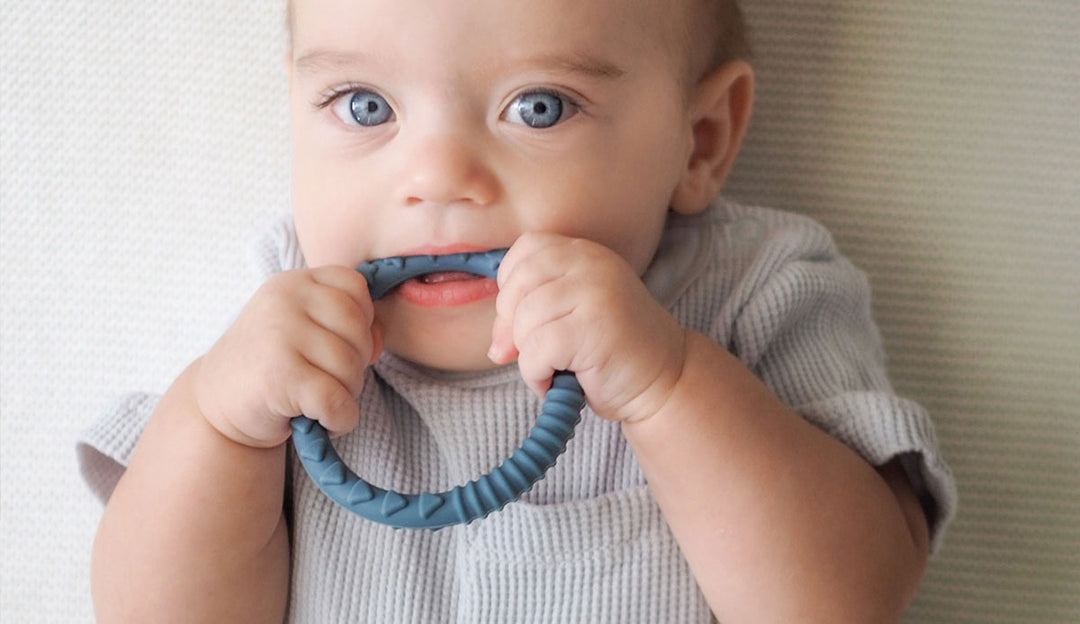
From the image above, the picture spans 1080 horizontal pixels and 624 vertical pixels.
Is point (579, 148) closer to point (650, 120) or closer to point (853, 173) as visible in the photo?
point (650, 120)

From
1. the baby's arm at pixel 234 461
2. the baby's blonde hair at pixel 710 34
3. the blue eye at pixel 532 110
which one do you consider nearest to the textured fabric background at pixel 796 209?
the baby's blonde hair at pixel 710 34

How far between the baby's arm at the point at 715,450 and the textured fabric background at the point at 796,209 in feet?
1.09

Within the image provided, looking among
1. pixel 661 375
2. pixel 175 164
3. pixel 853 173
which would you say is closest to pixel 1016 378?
pixel 853 173

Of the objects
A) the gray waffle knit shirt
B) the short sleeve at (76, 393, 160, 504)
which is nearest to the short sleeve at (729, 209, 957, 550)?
the gray waffle knit shirt

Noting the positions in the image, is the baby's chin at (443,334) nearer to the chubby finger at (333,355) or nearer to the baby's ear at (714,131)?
the chubby finger at (333,355)

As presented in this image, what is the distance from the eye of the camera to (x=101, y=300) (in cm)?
123

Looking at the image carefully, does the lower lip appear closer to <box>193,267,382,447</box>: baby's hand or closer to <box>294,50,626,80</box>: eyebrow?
<box>193,267,382,447</box>: baby's hand

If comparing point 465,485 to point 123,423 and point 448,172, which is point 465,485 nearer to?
point 448,172

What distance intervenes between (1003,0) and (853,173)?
232mm

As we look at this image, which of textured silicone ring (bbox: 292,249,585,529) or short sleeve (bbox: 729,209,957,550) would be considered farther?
short sleeve (bbox: 729,209,957,550)

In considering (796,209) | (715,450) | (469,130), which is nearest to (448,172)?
(469,130)

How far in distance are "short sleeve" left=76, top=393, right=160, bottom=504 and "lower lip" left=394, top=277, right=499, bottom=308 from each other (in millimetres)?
279

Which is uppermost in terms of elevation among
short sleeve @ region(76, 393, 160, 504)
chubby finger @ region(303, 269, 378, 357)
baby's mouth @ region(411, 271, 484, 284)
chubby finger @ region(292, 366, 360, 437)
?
baby's mouth @ region(411, 271, 484, 284)

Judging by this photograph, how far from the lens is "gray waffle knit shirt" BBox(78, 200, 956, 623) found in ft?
3.10
